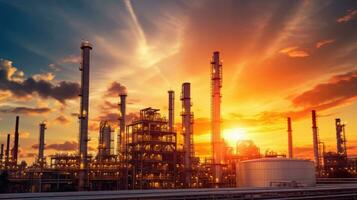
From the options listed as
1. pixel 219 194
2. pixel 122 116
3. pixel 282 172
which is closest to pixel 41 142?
pixel 122 116

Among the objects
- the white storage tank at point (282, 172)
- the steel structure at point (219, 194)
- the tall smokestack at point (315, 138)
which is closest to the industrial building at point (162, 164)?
the white storage tank at point (282, 172)

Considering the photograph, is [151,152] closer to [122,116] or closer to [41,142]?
[122,116]

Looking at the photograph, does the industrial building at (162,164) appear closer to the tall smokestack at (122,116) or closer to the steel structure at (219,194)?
the tall smokestack at (122,116)

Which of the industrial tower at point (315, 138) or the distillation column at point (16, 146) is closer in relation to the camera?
the distillation column at point (16, 146)

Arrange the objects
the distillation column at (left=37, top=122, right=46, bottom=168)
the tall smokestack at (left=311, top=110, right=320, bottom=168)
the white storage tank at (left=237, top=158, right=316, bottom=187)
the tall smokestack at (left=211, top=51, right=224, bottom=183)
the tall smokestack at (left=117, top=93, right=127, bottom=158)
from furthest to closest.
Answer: the tall smokestack at (left=311, top=110, right=320, bottom=168)
the distillation column at (left=37, top=122, right=46, bottom=168)
the tall smokestack at (left=117, top=93, right=127, bottom=158)
the tall smokestack at (left=211, top=51, right=224, bottom=183)
the white storage tank at (left=237, top=158, right=316, bottom=187)

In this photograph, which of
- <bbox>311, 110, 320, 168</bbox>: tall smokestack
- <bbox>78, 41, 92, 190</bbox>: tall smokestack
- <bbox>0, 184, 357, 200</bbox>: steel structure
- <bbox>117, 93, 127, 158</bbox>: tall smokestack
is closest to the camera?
<bbox>0, 184, 357, 200</bbox>: steel structure

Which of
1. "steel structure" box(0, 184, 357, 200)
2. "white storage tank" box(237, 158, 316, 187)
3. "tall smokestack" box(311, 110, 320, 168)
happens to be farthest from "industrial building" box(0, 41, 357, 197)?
"tall smokestack" box(311, 110, 320, 168)

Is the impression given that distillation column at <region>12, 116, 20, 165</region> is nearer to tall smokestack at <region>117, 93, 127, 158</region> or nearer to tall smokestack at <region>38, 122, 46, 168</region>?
tall smokestack at <region>38, 122, 46, 168</region>

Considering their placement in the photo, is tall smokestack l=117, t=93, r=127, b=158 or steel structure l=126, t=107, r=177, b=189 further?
tall smokestack l=117, t=93, r=127, b=158

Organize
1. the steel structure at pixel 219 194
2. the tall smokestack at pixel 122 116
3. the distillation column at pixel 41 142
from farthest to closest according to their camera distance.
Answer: the distillation column at pixel 41 142 → the tall smokestack at pixel 122 116 → the steel structure at pixel 219 194

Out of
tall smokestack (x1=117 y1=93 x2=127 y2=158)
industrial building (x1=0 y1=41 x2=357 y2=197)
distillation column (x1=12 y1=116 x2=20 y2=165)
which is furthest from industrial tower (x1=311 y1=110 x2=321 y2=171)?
distillation column (x1=12 y1=116 x2=20 y2=165)

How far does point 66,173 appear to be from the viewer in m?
90.9

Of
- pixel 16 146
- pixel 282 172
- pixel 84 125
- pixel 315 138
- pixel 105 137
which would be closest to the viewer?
pixel 282 172

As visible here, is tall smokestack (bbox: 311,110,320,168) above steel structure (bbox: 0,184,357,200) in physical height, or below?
above
